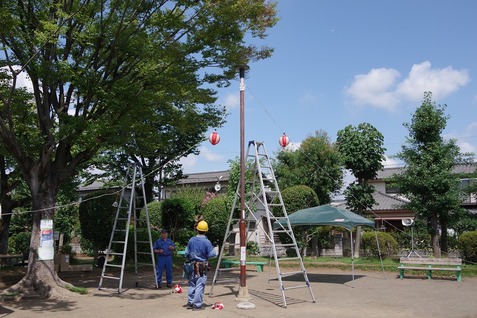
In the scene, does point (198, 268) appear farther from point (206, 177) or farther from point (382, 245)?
point (206, 177)

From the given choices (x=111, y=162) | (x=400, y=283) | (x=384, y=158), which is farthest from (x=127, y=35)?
(x=111, y=162)

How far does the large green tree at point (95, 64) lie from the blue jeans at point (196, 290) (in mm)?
3887

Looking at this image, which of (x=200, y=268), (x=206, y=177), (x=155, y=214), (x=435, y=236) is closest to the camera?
(x=200, y=268)

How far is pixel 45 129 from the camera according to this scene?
11.5 m

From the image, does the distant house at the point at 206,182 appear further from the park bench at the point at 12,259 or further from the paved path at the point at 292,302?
the paved path at the point at 292,302

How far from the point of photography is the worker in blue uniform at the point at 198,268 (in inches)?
366

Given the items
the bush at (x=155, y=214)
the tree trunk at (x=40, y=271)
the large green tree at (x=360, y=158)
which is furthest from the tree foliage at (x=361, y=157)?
the tree trunk at (x=40, y=271)

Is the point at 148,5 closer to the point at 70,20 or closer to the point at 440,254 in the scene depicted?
the point at 70,20

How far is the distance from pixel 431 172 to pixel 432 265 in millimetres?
3898

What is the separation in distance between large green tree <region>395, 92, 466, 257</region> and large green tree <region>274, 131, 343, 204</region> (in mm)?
5987

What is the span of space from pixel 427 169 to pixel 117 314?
13223 mm

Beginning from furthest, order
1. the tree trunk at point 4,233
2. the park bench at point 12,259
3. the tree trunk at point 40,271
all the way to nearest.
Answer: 1. the tree trunk at point 4,233
2. the park bench at point 12,259
3. the tree trunk at point 40,271

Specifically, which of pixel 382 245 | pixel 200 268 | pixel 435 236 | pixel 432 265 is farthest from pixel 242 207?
pixel 382 245

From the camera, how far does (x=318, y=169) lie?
2469cm
